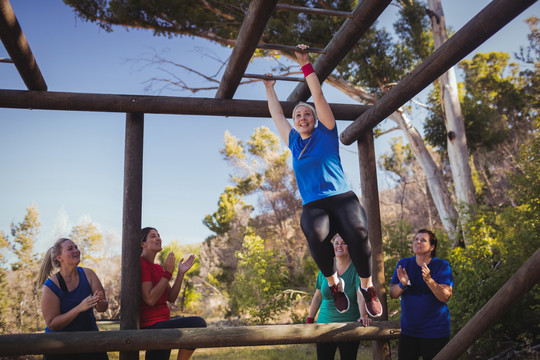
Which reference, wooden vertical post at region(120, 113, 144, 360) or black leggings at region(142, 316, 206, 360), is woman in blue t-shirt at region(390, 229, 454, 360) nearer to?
black leggings at region(142, 316, 206, 360)

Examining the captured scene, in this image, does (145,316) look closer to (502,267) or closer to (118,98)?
(118,98)

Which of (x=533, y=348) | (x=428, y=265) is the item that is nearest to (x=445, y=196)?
(x=533, y=348)

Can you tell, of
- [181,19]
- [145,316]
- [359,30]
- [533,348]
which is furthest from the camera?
[181,19]

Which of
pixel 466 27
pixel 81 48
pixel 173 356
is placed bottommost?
pixel 173 356

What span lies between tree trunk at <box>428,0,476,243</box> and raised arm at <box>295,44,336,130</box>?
339 inches

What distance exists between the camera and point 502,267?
20.9 ft

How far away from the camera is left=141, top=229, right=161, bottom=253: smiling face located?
345cm

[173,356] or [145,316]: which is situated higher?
[145,316]

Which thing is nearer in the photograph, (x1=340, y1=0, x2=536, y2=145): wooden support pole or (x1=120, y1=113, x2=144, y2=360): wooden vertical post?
(x1=340, y1=0, x2=536, y2=145): wooden support pole

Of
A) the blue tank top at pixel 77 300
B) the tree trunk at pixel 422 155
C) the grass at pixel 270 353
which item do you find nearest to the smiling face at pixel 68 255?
the blue tank top at pixel 77 300

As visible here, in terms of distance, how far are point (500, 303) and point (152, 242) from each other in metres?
2.59

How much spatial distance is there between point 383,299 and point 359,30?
232 centimetres

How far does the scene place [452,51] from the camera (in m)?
2.70

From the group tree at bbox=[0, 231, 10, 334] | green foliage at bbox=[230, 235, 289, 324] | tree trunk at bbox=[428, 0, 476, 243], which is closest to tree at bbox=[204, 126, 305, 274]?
green foliage at bbox=[230, 235, 289, 324]
